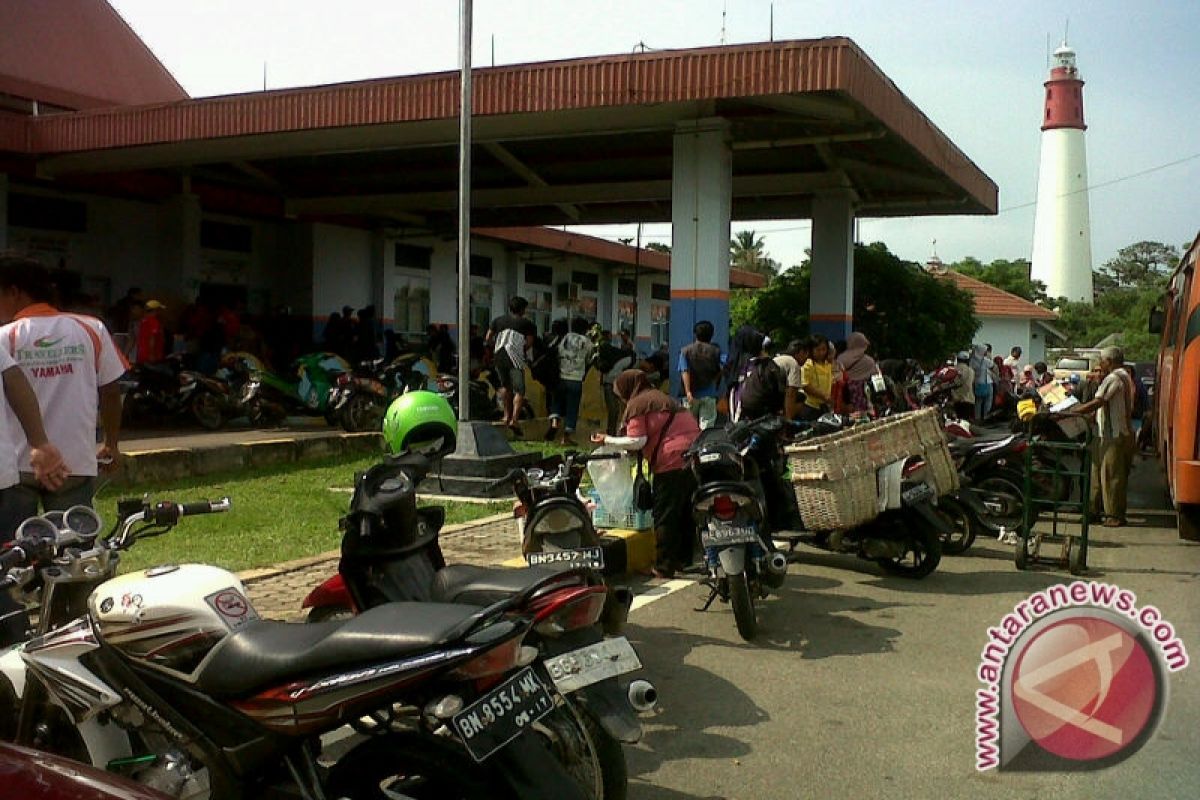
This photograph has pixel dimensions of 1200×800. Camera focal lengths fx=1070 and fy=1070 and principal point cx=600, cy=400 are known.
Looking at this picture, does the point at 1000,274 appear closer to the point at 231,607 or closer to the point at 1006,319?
the point at 1006,319

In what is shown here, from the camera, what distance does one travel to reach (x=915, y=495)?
7336 mm

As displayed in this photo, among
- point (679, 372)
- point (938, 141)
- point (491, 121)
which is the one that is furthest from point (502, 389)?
point (938, 141)

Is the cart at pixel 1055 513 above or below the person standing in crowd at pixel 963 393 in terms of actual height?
below

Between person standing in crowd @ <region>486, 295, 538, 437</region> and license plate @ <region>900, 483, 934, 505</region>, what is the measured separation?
21.7 feet

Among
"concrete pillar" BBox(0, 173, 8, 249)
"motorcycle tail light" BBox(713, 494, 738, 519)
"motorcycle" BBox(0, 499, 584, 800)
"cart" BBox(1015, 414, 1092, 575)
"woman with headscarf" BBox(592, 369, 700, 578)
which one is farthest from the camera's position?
"concrete pillar" BBox(0, 173, 8, 249)

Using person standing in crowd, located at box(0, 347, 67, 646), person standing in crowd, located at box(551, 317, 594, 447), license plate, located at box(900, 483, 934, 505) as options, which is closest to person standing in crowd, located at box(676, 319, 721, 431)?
person standing in crowd, located at box(551, 317, 594, 447)

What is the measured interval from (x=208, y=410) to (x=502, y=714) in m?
11.8

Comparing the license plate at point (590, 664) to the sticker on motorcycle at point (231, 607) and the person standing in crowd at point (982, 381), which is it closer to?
the sticker on motorcycle at point (231, 607)

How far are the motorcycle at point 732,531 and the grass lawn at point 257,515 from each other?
2.80 meters

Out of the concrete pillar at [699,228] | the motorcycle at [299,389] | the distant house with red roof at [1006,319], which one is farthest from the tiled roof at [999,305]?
the motorcycle at [299,389]

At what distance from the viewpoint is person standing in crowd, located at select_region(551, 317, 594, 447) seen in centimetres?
1352

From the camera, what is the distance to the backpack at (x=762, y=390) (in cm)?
977

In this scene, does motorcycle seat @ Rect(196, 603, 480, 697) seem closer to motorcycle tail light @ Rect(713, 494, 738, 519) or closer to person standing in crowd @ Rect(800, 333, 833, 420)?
motorcycle tail light @ Rect(713, 494, 738, 519)

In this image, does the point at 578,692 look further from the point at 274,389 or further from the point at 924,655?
the point at 274,389
